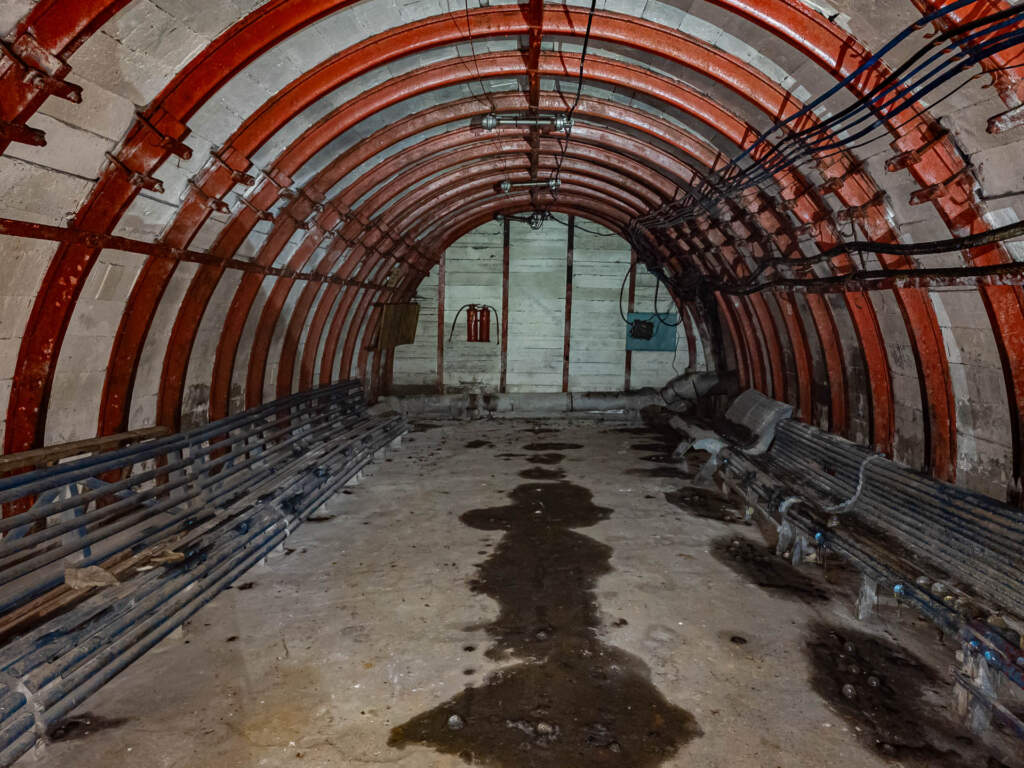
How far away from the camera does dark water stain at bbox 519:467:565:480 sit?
9.21 meters

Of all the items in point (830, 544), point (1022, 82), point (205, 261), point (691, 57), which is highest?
point (691, 57)

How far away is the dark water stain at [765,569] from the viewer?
5539 millimetres

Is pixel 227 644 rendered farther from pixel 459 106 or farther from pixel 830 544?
pixel 459 106

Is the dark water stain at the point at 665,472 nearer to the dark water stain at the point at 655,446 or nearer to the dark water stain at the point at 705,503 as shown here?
the dark water stain at the point at 705,503

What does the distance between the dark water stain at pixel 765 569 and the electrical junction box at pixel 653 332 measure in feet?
27.2

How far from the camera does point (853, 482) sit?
6.49m

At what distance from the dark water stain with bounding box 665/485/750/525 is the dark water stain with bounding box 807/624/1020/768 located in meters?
2.61

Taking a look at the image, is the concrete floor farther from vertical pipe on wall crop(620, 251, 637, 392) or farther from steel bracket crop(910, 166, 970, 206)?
vertical pipe on wall crop(620, 251, 637, 392)

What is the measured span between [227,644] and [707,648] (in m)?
3.61

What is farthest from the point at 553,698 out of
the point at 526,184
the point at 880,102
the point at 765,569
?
the point at 526,184

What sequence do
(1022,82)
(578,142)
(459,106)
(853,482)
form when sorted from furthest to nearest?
(578,142)
(459,106)
(853,482)
(1022,82)

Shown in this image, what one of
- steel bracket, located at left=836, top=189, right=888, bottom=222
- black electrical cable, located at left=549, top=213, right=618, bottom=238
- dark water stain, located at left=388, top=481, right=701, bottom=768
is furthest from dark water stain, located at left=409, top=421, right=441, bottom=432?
steel bracket, located at left=836, top=189, right=888, bottom=222

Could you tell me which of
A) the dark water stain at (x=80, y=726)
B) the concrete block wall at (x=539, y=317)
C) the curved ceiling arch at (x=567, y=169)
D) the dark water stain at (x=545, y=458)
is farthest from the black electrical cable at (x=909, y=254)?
the dark water stain at (x=80, y=726)

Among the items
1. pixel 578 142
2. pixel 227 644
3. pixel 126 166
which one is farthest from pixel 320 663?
pixel 578 142
